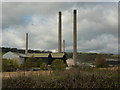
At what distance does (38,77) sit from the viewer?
9.31 m

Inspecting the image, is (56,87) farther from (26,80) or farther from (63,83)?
(26,80)

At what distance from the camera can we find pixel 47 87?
865 cm

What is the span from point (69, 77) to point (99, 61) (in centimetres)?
1882

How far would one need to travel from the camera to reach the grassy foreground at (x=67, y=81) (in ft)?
28.6

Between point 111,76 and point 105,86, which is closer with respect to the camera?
point 105,86

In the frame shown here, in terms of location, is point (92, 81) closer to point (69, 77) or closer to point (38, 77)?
point (69, 77)

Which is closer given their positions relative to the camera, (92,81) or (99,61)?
(92,81)

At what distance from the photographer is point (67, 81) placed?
886 centimetres

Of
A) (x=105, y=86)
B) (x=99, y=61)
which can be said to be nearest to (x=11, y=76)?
(x=105, y=86)

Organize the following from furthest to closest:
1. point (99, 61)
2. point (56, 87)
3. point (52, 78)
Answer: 1. point (99, 61)
2. point (52, 78)
3. point (56, 87)

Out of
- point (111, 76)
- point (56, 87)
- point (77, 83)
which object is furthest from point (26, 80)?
point (111, 76)

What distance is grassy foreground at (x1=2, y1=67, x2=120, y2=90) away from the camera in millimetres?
8727

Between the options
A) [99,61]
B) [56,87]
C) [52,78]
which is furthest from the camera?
[99,61]

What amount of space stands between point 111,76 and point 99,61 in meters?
18.1
